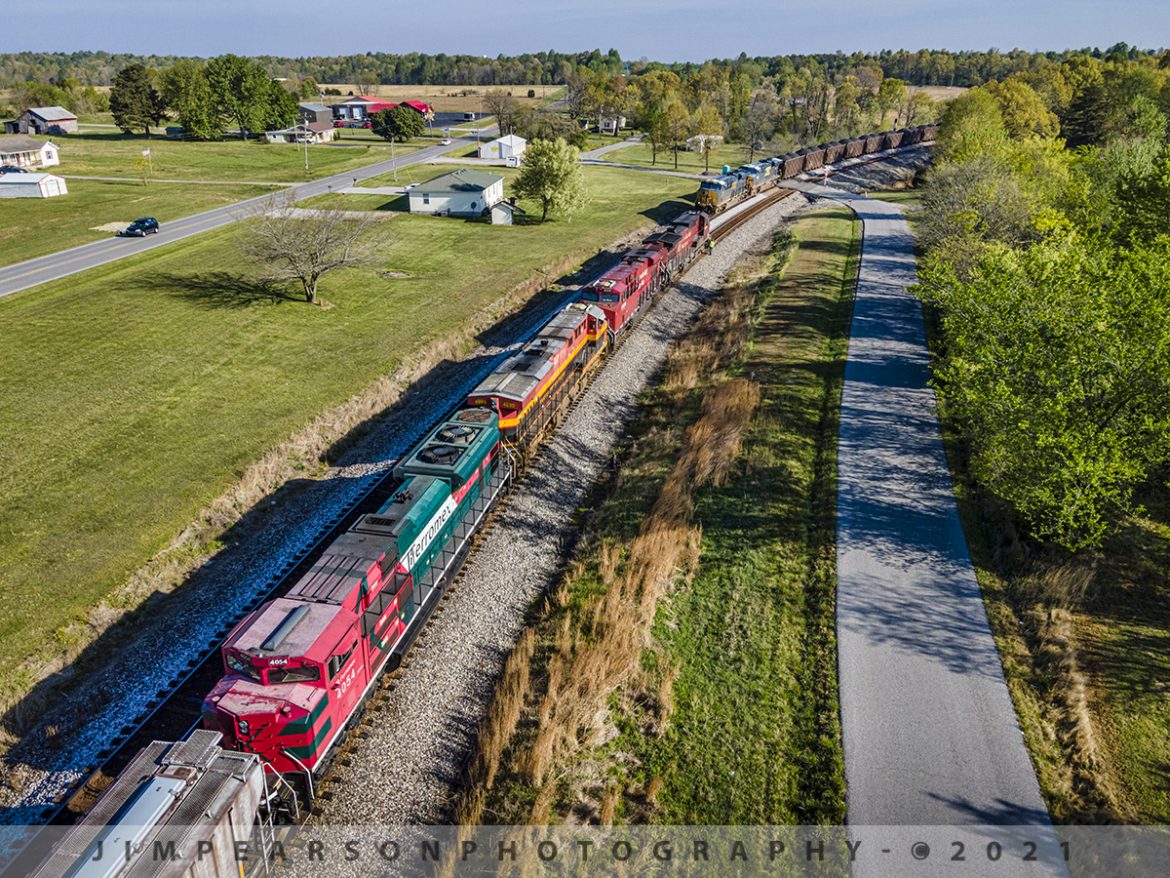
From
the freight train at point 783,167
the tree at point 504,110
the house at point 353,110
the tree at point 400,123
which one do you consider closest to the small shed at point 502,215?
the freight train at point 783,167

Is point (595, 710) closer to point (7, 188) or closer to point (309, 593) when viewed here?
point (309, 593)

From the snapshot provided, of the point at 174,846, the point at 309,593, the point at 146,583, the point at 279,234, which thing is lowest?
the point at 146,583

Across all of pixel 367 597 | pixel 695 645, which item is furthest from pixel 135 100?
pixel 695 645

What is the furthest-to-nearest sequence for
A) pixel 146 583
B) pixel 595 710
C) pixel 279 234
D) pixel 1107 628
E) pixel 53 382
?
1. pixel 279 234
2. pixel 53 382
3. pixel 146 583
4. pixel 1107 628
5. pixel 595 710

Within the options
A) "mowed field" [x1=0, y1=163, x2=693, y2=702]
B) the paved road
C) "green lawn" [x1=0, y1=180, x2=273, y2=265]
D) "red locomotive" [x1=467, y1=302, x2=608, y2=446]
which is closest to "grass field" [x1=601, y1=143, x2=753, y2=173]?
the paved road

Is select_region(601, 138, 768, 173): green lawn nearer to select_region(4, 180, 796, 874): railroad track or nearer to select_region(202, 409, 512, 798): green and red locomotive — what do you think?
select_region(4, 180, 796, 874): railroad track

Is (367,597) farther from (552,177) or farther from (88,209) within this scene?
(88,209)

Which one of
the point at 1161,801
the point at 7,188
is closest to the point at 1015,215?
the point at 1161,801
